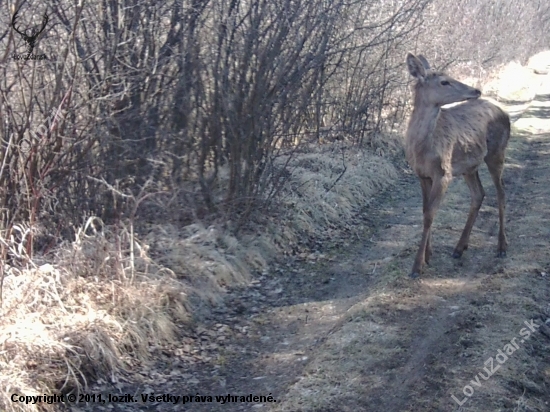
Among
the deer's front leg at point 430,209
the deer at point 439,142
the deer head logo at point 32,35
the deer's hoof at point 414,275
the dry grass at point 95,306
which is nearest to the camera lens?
the dry grass at point 95,306

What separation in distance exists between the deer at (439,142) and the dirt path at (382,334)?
0.41m

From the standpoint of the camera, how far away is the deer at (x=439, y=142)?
29.0 ft

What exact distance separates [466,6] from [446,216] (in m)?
13.7

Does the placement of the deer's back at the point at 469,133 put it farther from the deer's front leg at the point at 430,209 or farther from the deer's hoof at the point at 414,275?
the deer's hoof at the point at 414,275

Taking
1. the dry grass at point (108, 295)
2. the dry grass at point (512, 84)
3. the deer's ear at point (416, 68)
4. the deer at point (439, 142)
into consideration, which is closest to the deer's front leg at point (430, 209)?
the deer at point (439, 142)

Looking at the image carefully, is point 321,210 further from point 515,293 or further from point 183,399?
point 183,399

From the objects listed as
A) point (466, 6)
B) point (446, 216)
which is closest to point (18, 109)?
point (446, 216)

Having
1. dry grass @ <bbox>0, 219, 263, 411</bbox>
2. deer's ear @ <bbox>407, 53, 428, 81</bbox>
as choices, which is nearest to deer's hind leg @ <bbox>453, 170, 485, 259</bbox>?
deer's ear @ <bbox>407, 53, 428, 81</bbox>

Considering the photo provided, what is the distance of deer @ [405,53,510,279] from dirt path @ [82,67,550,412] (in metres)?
0.41

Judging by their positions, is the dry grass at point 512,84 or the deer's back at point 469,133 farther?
the dry grass at point 512,84

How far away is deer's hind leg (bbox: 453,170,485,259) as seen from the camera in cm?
923

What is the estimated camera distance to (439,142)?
8.94 m

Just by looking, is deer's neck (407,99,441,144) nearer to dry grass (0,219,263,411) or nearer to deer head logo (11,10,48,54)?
dry grass (0,219,263,411)

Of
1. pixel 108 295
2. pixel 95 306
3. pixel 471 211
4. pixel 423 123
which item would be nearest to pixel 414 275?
pixel 471 211
